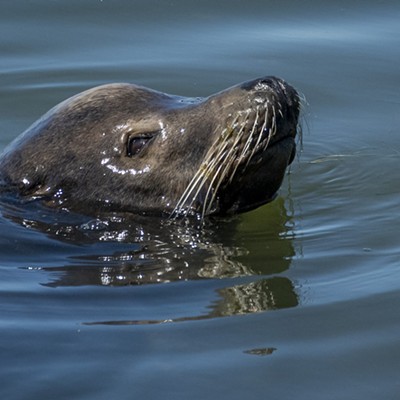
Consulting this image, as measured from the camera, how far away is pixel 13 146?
8.67 meters

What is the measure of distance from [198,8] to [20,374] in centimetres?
766

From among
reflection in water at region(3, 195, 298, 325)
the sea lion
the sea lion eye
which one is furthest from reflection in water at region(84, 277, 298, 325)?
the sea lion eye

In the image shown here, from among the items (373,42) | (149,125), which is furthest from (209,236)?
(373,42)

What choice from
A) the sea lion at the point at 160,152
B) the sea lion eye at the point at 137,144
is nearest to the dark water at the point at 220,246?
the sea lion at the point at 160,152

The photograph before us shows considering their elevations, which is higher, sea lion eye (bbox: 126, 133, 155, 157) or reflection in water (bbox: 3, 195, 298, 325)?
sea lion eye (bbox: 126, 133, 155, 157)

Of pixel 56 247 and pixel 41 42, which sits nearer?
pixel 56 247

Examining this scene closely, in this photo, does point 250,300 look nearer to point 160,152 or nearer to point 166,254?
point 166,254

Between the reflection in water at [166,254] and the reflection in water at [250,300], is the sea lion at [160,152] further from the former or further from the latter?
the reflection in water at [250,300]

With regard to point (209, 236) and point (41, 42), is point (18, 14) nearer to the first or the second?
point (41, 42)

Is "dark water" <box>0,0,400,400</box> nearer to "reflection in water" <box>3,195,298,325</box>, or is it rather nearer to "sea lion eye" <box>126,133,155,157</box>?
"reflection in water" <box>3,195,298,325</box>

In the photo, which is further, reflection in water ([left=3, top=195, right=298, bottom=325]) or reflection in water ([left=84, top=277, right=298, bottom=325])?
reflection in water ([left=3, top=195, right=298, bottom=325])

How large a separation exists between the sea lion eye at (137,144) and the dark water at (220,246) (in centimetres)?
42

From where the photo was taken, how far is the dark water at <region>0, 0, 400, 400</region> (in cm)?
606

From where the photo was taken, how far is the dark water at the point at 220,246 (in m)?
6.06
